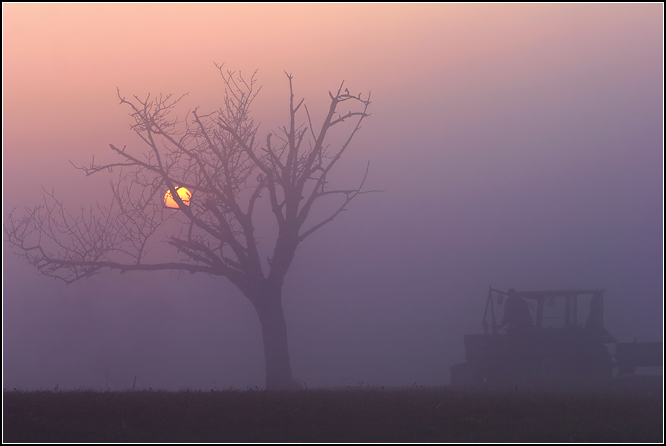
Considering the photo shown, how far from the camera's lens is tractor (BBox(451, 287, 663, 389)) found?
1931 cm

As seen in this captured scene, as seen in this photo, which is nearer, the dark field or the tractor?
the dark field

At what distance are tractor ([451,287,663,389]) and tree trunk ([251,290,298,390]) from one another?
6070 mm

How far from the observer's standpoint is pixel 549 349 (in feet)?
64.0

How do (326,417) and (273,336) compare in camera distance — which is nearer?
(326,417)

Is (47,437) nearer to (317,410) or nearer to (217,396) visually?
(217,396)

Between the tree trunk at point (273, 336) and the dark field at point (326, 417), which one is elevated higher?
the tree trunk at point (273, 336)

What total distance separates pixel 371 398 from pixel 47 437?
5286mm

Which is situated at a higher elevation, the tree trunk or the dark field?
the tree trunk

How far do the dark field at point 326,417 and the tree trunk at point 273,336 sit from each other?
5877 millimetres

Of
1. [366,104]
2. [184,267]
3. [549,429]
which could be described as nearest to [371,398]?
[549,429]

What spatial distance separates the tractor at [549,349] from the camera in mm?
19312

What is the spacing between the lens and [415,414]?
10.5 metres

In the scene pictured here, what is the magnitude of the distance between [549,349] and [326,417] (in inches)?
447

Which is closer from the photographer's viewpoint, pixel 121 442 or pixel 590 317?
pixel 121 442
